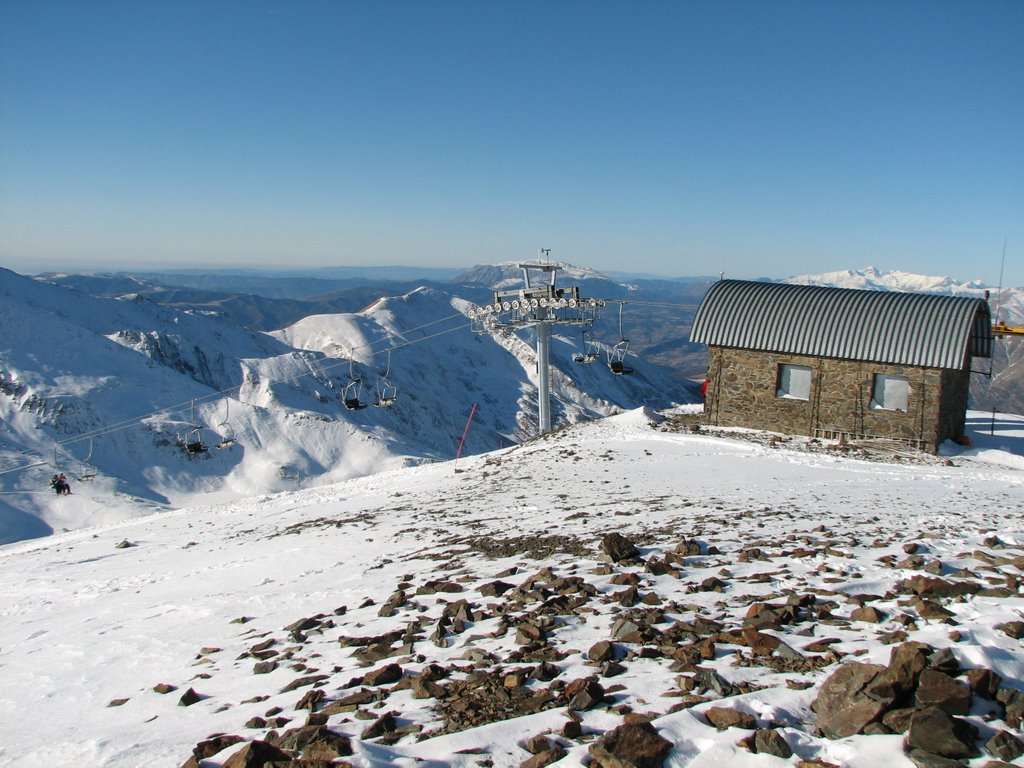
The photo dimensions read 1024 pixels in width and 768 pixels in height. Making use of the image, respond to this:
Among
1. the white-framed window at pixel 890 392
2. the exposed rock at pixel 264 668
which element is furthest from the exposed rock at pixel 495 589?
the white-framed window at pixel 890 392

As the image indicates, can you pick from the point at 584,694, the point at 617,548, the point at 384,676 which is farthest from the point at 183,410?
the point at 584,694

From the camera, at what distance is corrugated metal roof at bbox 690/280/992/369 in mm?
25203

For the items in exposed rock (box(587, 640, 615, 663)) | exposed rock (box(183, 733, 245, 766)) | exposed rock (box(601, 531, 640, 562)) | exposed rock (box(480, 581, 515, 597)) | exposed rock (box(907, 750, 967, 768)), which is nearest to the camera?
exposed rock (box(907, 750, 967, 768))

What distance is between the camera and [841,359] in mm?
26219

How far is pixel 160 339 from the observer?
267ft

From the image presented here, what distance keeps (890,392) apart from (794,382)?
3.20 meters

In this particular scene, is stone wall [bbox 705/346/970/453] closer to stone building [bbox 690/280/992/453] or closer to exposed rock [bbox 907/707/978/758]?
stone building [bbox 690/280/992/453]

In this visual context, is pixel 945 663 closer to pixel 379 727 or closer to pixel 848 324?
pixel 379 727

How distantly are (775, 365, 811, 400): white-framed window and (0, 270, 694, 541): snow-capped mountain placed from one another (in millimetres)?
15595

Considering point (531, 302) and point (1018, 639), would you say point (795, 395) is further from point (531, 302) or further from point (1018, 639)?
point (1018, 639)

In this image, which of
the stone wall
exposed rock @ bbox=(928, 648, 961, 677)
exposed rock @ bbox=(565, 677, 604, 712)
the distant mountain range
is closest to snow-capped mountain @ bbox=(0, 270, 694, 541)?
the distant mountain range

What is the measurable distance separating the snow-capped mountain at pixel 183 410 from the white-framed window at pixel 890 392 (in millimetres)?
18487

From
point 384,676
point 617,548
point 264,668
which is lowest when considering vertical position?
point 264,668

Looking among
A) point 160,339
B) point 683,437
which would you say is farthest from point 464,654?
point 160,339
